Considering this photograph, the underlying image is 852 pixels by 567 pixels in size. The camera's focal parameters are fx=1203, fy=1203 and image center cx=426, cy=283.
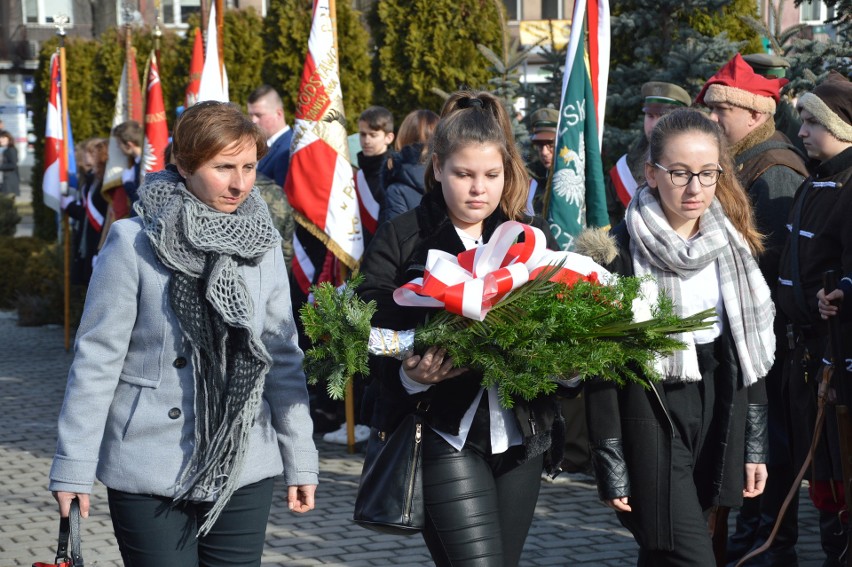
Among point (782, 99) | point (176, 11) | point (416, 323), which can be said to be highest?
point (176, 11)

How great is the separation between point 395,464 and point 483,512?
294mm

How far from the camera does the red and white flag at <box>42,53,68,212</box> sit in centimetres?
1567

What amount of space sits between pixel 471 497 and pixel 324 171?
4.87m

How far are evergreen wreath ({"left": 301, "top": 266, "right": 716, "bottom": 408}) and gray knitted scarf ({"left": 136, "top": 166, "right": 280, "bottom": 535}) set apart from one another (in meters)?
0.21

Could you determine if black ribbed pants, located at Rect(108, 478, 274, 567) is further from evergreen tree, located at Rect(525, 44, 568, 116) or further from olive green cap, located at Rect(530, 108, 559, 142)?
evergreen tree, located at Rect(525, 44, 568, 116)

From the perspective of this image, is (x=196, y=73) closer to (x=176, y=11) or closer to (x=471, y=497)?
(x=471, y=497)

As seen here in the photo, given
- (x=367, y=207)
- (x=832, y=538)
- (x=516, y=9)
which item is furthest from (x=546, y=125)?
(x=516, y=9)

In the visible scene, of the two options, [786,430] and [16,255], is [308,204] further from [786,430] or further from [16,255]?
[16,255]

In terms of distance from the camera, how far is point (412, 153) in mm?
7590

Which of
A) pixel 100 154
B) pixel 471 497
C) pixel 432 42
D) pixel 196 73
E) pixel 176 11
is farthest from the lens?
pixel 176 11

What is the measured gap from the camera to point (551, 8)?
39062mm

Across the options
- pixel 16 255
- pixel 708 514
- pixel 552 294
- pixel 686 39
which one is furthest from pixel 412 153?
pixel 16 255

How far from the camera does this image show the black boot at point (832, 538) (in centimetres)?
502

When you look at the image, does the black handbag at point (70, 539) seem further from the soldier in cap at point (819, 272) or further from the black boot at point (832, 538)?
the black boot at point (832, 538)
